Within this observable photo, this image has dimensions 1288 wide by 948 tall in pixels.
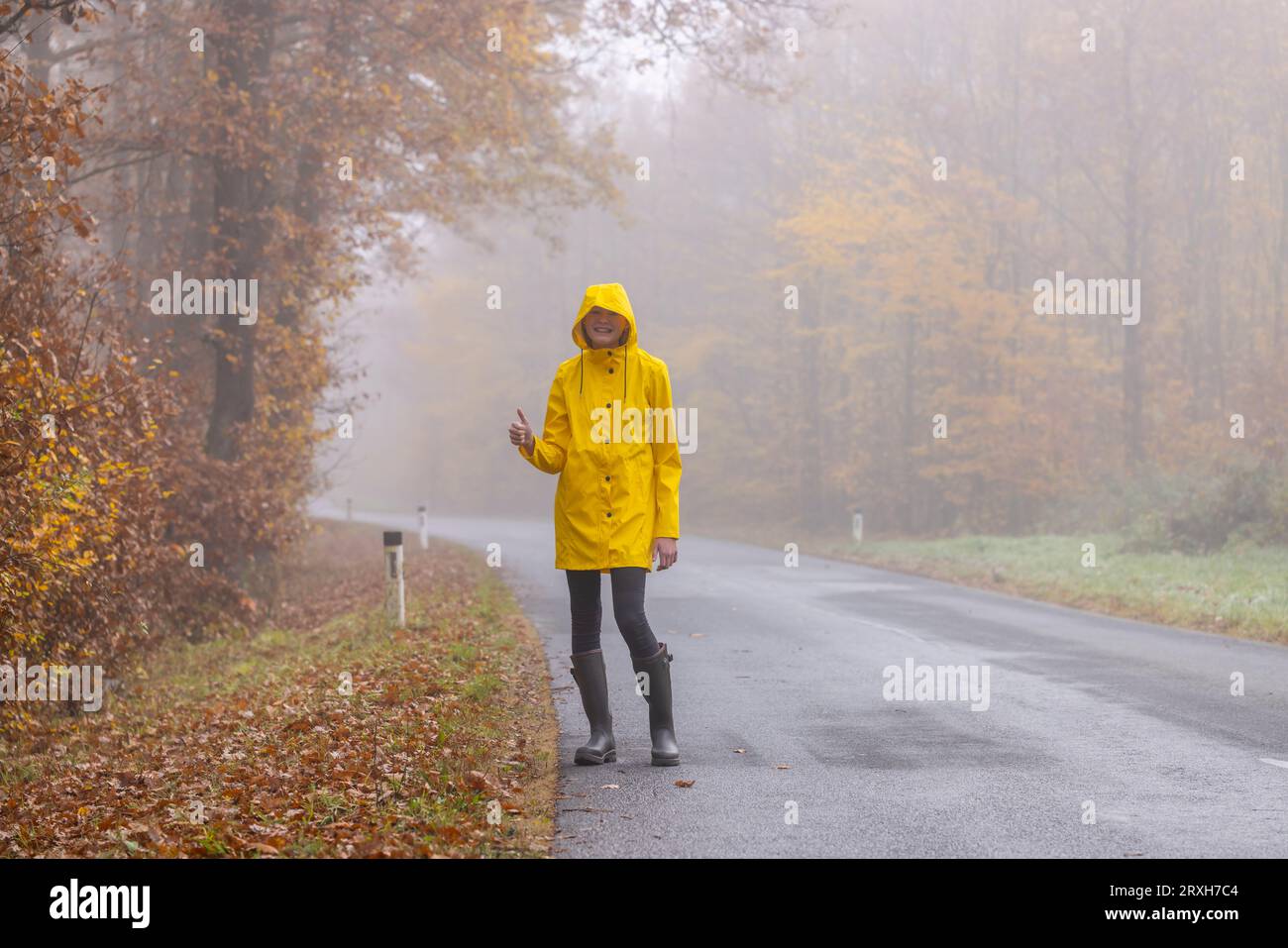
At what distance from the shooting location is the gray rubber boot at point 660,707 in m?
7.17

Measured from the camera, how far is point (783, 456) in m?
42.2

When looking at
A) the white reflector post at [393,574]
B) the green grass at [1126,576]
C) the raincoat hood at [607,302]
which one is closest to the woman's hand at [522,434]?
the raincoat hood at [607,302]

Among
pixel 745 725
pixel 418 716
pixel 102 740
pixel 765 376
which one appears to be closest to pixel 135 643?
pixel 102 740

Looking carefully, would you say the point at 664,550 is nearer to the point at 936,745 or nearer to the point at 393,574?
the point at 936,745

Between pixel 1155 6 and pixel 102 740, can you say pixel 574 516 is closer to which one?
pixel 102 740

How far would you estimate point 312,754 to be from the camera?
763 centimetres

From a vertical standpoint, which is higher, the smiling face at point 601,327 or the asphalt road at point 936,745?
the smiling face at point 601,327

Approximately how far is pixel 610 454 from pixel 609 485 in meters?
0.17

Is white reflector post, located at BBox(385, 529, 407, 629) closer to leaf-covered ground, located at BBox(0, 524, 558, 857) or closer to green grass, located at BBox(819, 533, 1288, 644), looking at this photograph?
leaf-covered ground, located at BBox(0, 524, 558, 857)

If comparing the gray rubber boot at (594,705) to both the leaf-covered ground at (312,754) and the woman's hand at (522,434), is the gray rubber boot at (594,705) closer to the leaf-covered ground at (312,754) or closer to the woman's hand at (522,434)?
the leaf-covered ground at (312,754)

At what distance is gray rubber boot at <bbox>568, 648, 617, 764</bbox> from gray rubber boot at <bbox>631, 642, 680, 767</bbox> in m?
0.21

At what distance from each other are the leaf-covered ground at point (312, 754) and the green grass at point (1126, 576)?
312 inches

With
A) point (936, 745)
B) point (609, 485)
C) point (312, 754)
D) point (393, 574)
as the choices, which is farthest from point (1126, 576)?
point (312, 754)

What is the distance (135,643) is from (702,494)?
1345 inches
